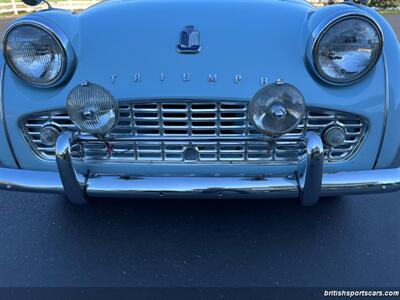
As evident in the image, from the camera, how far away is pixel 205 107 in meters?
1.95

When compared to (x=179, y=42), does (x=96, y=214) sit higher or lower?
lower

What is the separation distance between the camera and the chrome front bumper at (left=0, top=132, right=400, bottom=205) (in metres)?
1.94

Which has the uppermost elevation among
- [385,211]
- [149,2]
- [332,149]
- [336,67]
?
[149,2]

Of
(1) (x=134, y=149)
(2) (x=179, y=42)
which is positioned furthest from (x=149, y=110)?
(2) (x=179, y=42)

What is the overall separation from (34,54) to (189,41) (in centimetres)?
70

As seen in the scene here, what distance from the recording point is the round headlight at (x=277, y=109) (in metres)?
1.83

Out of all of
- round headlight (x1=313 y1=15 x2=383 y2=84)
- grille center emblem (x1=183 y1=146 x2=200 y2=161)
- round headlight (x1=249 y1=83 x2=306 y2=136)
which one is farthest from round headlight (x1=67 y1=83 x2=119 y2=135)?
round headlight (x1=313 y1=15 x2=383 y2=84)

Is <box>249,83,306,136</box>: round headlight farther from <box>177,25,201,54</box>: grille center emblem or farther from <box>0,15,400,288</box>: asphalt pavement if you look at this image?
<box>0,15,400,288</box>: asphalt pavement

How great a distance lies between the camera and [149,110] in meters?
1.95

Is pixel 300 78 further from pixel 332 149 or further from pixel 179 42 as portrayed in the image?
pixel 179 42

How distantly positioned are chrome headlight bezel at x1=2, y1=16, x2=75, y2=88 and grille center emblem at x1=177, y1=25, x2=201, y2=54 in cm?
49

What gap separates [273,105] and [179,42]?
0.54m

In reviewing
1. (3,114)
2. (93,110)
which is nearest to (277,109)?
(93,110)

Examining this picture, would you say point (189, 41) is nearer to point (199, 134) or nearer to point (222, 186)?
point (199, 134)
